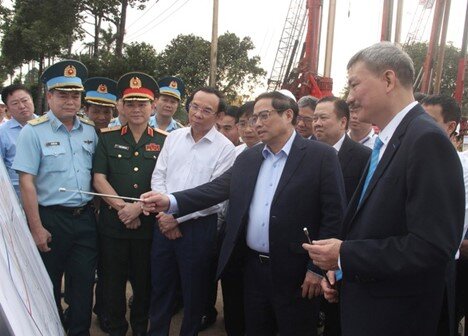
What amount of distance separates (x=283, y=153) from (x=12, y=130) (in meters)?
2.80

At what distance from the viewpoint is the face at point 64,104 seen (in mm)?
2828

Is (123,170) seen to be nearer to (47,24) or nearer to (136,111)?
(136,111)

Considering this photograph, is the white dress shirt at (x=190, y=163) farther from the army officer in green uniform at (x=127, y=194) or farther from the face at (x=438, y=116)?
the face at (x=438, y=116)

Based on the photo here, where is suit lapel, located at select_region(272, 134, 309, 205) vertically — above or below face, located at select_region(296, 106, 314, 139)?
below

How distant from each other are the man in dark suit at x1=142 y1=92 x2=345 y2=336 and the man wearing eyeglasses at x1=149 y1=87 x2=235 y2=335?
26 centimetres

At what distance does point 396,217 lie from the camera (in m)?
1.45

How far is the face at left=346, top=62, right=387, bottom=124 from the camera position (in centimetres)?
153

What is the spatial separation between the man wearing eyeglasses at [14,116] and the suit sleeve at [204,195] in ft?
6.71

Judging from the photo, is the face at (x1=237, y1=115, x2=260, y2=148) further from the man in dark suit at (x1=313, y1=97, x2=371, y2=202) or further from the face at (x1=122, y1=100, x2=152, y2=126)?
the face at (x1=122, y1=100, x2=152, y2=126)

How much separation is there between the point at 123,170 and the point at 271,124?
1162mm

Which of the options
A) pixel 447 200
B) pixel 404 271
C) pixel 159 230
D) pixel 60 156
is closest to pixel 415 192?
pixel 447 200

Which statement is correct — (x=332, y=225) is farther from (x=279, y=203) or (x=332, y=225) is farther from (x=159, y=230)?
(x=159, y=230)

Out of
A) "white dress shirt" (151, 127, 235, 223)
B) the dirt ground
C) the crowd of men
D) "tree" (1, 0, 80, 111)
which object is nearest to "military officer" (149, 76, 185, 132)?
the crowd of men

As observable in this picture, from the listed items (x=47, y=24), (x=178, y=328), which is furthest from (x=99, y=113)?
(x=47, y=24)
